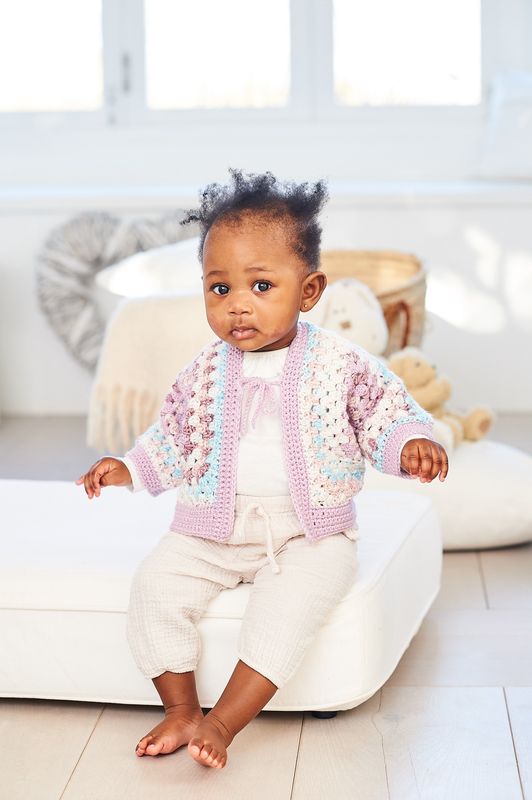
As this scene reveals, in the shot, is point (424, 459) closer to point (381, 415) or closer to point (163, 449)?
point (381, 415)

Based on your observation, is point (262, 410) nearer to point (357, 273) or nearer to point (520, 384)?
point (357, 273)

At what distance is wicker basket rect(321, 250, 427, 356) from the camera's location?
2.65 metres

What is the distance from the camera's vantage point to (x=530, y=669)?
5.19 feet

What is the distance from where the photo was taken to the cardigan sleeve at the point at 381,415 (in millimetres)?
1377

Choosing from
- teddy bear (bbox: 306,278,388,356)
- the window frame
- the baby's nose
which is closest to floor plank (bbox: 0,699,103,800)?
the baby's nose

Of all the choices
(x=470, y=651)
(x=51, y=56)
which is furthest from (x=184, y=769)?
(x=51, y=56)

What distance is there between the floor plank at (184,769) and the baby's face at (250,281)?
0.45 meters

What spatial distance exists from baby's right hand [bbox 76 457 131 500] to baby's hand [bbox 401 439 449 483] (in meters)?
0.34

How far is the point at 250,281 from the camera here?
4.52 feet

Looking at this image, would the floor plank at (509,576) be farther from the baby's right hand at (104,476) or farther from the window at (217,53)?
the window at (217,53)

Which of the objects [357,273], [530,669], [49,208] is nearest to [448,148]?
[357,273]

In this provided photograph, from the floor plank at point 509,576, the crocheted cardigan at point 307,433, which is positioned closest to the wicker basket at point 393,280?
the floor plank at point 509,576

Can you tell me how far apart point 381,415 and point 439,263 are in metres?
1.90

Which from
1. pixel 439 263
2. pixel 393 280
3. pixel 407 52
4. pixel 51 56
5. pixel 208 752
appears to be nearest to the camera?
pixel 208 752
